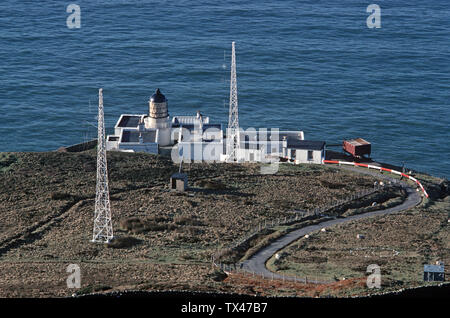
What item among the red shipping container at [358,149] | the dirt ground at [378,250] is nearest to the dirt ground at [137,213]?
the dirt ground at [378,250]

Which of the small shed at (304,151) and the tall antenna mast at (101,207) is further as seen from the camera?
the small shed at (304,151)

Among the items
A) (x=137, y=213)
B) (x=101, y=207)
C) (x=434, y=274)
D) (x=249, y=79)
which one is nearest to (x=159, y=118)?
(x=137, y=213)

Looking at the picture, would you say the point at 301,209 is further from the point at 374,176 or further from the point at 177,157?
the point at 177,157

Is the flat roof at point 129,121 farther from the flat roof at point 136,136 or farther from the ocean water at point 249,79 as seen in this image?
the ocean water at point 249,79

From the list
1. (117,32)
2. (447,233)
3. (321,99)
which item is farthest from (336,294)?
(117,32)

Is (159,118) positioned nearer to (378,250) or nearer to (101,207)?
(101,207)
